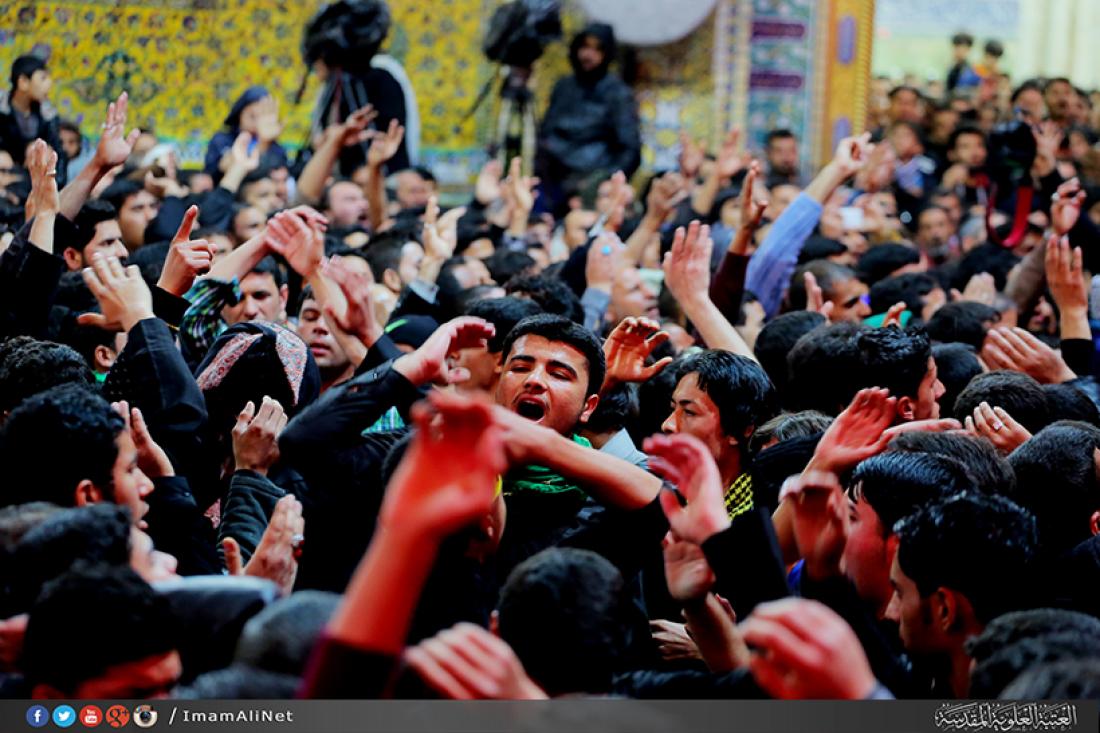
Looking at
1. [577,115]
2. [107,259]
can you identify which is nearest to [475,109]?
[577,115]

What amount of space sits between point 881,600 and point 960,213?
26.4 feet

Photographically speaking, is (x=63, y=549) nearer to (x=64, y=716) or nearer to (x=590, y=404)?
(x=64, y=716)

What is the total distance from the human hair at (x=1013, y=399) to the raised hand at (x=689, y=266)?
100cm

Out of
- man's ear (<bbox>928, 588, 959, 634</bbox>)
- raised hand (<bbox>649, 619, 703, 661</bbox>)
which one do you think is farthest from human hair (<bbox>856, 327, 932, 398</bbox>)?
man's ear (<bbox>928, 588, 959, 634</bbox>)

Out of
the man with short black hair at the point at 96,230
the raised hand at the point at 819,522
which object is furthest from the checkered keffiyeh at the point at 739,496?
the man with short black hair at the point at 96,230

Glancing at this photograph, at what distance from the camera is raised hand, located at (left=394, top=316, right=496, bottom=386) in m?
2.99

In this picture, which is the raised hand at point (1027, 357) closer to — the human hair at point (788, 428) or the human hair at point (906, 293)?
the human hair at point (788, 428)

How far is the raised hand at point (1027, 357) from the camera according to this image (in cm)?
472

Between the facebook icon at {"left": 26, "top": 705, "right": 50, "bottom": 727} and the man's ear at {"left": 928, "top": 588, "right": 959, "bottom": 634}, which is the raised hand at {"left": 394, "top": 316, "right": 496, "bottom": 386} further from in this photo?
the facebook icon at {"left": 26, "top": 705, "right": 50, "bottom": 727}

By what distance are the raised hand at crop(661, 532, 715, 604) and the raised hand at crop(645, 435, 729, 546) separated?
17cm

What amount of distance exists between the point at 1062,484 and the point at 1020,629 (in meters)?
1.24

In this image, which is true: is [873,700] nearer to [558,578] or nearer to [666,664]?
[558,578]

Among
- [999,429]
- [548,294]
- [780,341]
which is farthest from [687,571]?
[548,294]

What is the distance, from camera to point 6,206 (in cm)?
634
